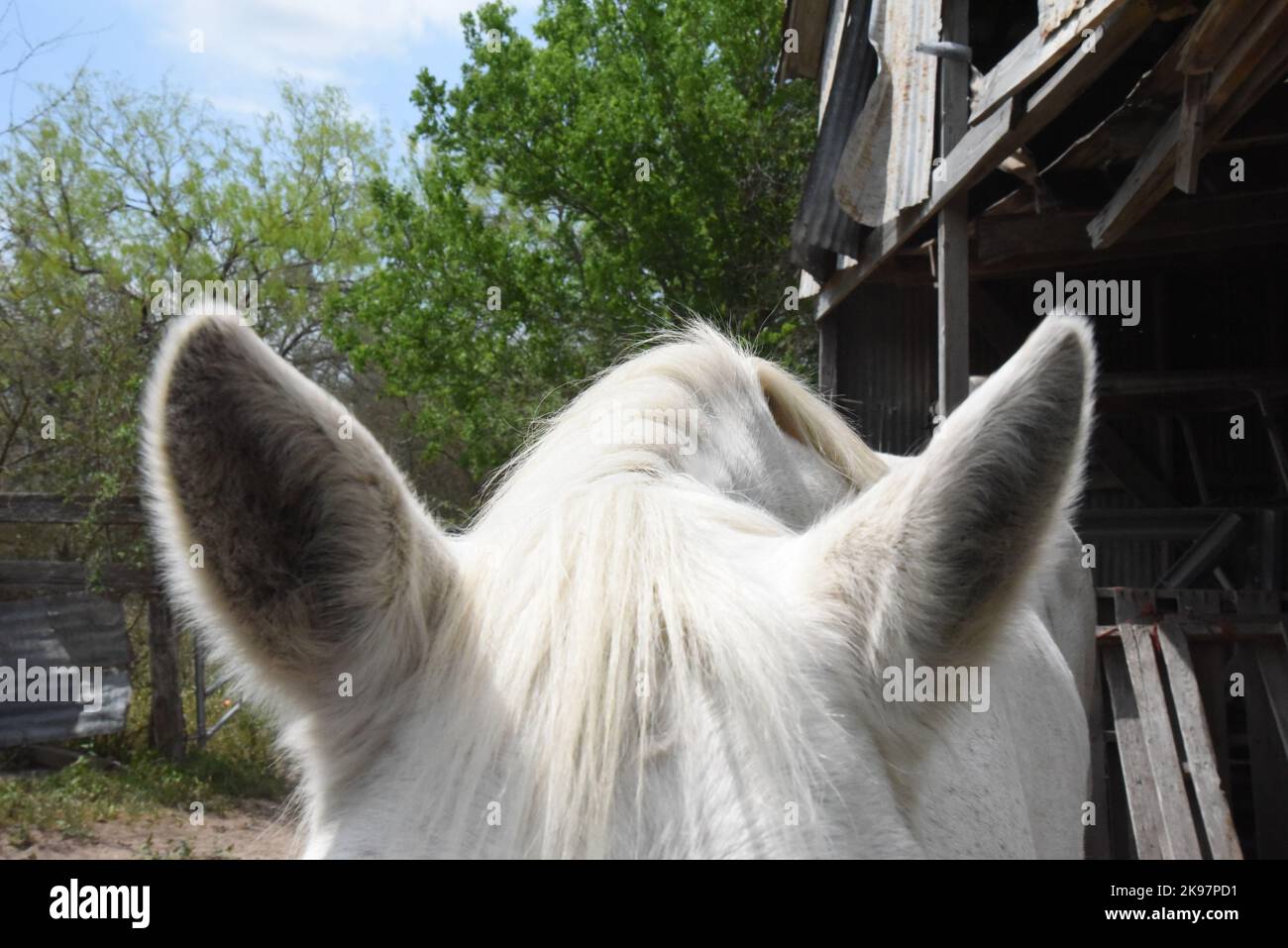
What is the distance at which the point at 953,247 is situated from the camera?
564cm

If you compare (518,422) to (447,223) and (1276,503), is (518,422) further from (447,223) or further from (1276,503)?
(1276,503)

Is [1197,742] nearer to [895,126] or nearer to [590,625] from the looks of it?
[895,126]

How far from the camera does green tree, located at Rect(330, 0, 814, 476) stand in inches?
497

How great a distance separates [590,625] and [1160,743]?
4627mm

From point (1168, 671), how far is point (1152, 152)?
2.54m

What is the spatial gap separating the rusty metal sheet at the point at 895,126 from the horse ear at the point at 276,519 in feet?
17.2

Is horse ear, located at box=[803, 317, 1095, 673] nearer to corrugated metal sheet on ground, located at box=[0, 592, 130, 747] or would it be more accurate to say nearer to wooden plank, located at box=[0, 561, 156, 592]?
corrugated metal sheet on ground, located at box=[0, 592, 130, 747]

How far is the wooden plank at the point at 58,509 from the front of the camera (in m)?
10.2

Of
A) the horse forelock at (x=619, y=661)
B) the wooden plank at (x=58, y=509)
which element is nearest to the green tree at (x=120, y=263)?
the wooden plank at (x=58, y=509)

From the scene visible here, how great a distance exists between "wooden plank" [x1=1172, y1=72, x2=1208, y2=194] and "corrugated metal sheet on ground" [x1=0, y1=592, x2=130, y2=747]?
986 centimetres

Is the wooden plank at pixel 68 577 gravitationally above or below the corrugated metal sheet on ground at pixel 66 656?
above

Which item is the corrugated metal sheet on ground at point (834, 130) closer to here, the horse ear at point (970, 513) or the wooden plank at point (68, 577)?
the horse ear at point (970, 513)

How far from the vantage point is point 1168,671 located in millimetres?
5047
